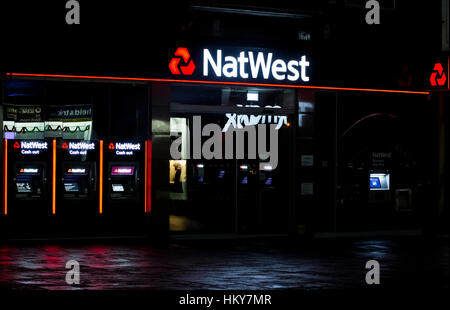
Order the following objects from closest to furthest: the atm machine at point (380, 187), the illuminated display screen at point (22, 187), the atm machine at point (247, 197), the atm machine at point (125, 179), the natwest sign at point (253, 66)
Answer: the illuminated display screen at point (22, 187) < the atm machine at point (125, 179) < the natwest sign at point (253, 66) < the atm machine at point (247, 197) < the atm machine at point (380, 187)

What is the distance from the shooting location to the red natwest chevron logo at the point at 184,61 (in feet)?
61.3

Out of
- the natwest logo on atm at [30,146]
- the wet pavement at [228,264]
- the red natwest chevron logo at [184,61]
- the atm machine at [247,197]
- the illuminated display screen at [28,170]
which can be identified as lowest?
the wet pavement at [228,264]

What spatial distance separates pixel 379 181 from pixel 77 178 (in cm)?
770

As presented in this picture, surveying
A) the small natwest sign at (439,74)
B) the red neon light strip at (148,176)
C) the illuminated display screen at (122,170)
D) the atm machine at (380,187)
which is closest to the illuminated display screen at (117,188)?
the illuminated display screen at (122,170)

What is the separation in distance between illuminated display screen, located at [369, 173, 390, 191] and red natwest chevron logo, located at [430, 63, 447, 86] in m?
2.59

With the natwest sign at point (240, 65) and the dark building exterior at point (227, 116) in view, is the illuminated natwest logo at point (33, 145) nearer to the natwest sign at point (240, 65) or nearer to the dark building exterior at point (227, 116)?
the dark building exterior at point (227, 116)

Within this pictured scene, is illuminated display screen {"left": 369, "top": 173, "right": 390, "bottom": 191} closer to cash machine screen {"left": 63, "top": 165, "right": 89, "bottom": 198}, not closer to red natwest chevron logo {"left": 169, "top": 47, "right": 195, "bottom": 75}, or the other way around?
red natwest chevron logo {"left": 169, "top": 47, "right": 195, "bottom": 75}

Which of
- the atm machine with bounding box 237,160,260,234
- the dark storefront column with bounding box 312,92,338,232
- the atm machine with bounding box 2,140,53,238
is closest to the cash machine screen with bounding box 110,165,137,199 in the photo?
the atm machine with bounding box 2,140,53,238

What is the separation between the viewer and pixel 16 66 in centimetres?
1756

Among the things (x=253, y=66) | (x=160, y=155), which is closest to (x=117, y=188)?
(x=160, y=155)

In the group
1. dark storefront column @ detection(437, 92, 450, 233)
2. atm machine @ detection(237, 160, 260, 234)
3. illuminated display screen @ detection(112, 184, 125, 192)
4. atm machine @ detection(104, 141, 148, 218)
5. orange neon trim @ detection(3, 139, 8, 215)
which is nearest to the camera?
orange neon trim @ detection(3, 139, 8, 215)

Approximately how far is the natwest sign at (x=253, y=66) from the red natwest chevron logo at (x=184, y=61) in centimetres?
33

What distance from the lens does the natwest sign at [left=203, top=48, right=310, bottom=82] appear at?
749 inches
